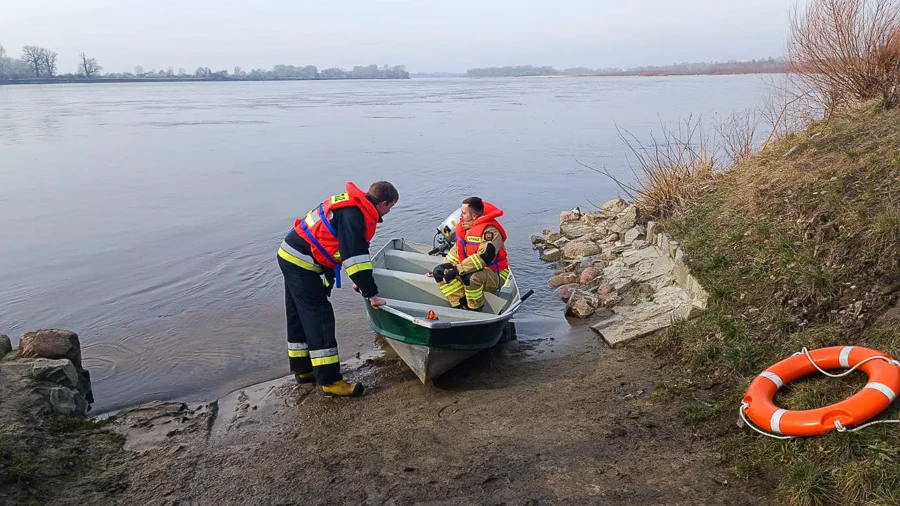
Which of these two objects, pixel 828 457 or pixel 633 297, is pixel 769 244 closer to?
pixel 633 297

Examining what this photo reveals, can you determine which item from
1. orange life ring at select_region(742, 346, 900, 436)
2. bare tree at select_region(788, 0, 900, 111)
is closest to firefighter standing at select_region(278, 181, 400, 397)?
orange life ring at select_region(742, 346, 900, 436)

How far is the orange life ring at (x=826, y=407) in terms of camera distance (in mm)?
3824

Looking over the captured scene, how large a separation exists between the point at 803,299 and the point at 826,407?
62.8 inches

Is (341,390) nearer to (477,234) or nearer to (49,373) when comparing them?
(477,234)

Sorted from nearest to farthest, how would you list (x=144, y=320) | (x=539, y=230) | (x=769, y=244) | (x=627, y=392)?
1. (x=627, y=392)
2. (x=769, y=244)
3. (x=144, y=320)
4. (x=539, y=230)

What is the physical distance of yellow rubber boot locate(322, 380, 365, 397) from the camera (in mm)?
5895

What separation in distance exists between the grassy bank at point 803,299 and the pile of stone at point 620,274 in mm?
293

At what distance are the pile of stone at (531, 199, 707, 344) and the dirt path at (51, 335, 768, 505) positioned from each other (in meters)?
0.67

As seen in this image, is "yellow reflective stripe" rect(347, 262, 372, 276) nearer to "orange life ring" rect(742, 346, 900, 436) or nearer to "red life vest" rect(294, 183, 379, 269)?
"red life vest" rect(294, 183, 379, 269)

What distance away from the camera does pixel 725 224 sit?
7.38 meters

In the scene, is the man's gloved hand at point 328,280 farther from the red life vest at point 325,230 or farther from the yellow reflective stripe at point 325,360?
the yellow reflective stripe at point 325,360

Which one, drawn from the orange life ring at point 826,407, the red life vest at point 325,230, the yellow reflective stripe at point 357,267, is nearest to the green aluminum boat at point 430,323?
the yellow reflective stripe at point 357,267

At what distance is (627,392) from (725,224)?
9.90ft

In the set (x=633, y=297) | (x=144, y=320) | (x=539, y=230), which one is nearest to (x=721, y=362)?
(x=633, y=297)
